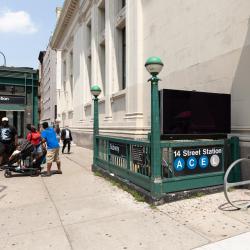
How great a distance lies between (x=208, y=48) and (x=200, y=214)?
193 inches

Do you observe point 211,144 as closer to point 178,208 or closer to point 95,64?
point 178,208

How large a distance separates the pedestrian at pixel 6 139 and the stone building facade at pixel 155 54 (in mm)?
4527

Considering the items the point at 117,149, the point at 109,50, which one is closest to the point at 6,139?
the point at 117,149

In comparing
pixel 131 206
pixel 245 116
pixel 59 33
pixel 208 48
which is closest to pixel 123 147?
pixel 131 206

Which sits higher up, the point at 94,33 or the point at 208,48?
the point at 94,33

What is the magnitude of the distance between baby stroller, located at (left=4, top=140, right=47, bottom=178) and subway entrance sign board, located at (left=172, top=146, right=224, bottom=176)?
16.7 feet

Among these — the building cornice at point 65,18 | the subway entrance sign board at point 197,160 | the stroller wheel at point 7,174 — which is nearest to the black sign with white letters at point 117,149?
the subway entrance sign board at point 197,160

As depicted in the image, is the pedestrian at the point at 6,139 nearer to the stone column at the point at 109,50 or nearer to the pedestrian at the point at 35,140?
the pedestrian at the point at 35,140

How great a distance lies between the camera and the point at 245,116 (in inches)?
285

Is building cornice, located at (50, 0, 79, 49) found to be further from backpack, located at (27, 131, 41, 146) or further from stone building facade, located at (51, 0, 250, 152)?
backpack, located at (27, 131, 41, 146)

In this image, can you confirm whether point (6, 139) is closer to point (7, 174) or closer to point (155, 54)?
point (7, 174)

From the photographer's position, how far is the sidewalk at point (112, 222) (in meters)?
4.18

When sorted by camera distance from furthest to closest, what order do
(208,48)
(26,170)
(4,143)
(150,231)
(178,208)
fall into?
(4,143)
(26,170)
(208,48)
(178,208)
(150,231)

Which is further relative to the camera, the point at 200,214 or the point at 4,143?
the point at 4,143
